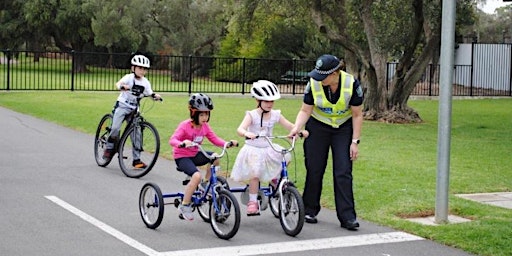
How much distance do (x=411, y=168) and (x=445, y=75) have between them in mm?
4313

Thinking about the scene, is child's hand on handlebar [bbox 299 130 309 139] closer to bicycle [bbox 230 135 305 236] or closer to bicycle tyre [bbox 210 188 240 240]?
bicycle [bbox 230 135 305 236]

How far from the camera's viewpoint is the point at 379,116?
23938 mm

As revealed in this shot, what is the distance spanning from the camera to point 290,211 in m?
8.53

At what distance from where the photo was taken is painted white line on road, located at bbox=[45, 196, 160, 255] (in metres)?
7.88

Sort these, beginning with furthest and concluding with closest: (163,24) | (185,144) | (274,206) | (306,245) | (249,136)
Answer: (163,24) < (274,206) < (185,144) < (249,136) < (306,245)

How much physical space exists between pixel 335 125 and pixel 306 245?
142 cm


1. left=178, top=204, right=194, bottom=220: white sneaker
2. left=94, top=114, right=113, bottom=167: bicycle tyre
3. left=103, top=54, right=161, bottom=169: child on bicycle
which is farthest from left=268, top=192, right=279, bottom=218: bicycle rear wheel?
left=94, top=114, right=113, bottom=167: bicycle tyre

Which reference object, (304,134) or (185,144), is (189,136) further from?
(304,134)

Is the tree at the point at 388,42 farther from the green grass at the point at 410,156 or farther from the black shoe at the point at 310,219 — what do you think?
the black shoe at the point at 310,219

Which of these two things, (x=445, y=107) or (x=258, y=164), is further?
(x=445, y=107)

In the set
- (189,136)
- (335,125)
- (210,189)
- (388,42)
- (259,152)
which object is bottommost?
(210,189)

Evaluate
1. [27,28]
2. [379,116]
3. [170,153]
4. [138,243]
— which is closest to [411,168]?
[170,153]

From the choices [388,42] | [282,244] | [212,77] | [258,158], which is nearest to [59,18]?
[212,77]

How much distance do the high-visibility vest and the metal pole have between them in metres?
1.00
